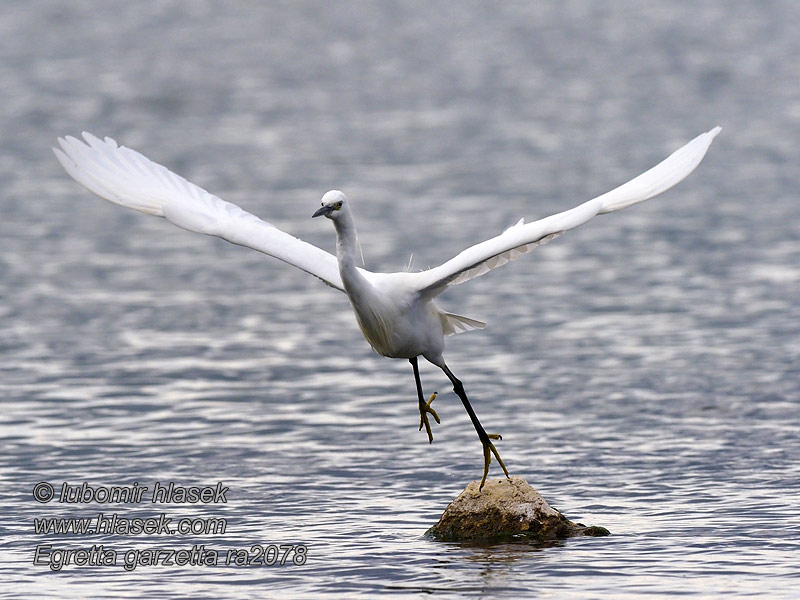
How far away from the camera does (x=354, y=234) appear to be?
39.2ft

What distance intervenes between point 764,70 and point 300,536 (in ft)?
129

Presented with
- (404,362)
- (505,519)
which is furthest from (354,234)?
(404,362)

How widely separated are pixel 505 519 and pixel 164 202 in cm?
404

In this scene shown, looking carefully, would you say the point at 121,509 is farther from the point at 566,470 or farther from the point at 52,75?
the point at 52,75

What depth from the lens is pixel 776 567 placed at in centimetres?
1228

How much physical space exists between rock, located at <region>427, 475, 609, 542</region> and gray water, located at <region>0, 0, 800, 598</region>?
19 cm

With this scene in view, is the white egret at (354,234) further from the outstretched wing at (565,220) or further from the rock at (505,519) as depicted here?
the rock at (505,519)

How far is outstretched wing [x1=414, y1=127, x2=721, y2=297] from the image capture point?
38.5ft

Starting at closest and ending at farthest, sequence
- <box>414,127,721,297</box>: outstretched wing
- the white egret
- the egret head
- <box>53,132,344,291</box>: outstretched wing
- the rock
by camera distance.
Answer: the egret head < <box>414,127,721,297</box>: outstretched wing < the white egret < <box>53,132,344,291</box>: outstretched wing < the rock

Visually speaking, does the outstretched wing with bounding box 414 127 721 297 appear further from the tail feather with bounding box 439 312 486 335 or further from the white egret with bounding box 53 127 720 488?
the tail feather with bounding box 439 312 486 335

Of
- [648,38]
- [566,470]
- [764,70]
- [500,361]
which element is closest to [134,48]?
[648,38]

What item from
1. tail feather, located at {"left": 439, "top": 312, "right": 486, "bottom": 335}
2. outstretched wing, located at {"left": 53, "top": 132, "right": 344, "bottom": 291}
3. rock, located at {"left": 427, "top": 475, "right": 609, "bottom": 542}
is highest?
outstretched wing, located at {"left": 53, "top": 132, "right": 344, "bottom": 291}

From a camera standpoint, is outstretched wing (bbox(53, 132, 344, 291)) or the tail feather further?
the tail feather

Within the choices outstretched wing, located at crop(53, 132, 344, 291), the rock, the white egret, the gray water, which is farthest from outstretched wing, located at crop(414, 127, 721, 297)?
the gray water
